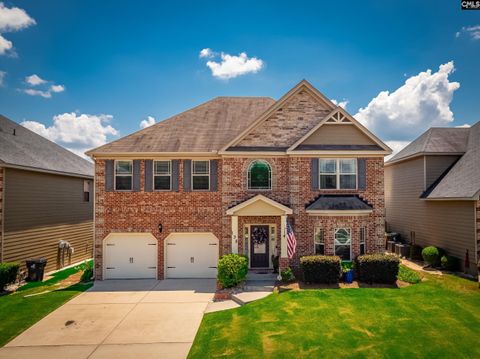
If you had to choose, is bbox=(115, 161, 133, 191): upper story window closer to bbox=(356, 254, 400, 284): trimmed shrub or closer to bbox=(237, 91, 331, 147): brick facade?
bbox=(237, 91, 331, 147): brick facade

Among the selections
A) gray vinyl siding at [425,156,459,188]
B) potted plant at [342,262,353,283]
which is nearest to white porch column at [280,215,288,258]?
potted plant at [342,262,353,283]

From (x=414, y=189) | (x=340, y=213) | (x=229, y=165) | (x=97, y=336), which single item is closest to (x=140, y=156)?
(x=229, y=165)

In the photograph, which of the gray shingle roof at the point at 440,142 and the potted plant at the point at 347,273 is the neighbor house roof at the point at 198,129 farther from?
the gray shingle roof at the point at 440,142

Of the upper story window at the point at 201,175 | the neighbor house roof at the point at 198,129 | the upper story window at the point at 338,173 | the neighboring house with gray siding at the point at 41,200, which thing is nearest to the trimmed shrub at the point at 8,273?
the neighboring house with gray siding at the point at 41,200

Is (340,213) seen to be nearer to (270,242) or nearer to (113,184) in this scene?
(270,242)

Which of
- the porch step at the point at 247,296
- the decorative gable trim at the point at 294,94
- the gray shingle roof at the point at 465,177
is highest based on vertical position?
the decorative gable trim at the point at 294,94

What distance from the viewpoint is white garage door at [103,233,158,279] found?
1528cm

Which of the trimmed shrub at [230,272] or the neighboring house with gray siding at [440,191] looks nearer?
the trimmed shrub at [230,272]

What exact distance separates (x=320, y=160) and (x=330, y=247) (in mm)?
4283

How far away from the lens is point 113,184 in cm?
1534

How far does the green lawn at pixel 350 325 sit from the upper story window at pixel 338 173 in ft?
16.5

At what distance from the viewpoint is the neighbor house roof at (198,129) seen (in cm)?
1545

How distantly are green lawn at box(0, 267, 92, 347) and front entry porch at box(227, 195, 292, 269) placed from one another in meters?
7.67

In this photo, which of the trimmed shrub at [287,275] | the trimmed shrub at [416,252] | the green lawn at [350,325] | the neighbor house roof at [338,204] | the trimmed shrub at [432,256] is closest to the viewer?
the green lawn at [350,325]
